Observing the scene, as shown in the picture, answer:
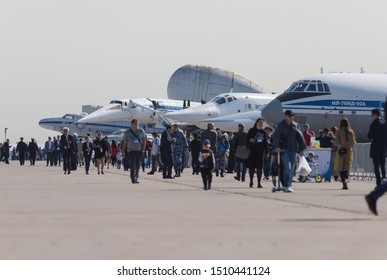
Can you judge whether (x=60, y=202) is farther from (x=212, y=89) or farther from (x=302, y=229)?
(x=212, y=89)

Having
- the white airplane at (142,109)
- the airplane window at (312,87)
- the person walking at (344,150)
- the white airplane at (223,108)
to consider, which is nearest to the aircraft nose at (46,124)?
the white airplane at (142,109)

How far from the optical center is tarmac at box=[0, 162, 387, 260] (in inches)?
437

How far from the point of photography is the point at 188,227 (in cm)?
1420

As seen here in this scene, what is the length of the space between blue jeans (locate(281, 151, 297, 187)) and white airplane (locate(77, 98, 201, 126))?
62.6m

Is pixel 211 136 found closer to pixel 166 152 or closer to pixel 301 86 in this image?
pixel 166 152

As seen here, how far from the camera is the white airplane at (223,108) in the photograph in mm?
64069

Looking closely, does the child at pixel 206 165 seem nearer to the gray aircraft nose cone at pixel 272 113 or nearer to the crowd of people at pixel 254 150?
the crowd of people at pixel 254 150

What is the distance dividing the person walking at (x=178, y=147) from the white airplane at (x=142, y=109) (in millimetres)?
49868

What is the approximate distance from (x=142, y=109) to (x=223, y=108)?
28.7m

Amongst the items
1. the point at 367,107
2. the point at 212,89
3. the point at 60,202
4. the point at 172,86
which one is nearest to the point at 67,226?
the point at 60,202

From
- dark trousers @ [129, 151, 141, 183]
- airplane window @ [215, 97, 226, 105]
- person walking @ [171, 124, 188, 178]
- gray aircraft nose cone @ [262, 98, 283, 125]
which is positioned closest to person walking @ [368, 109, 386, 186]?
dark trousers @ [129, 151, 141, 183]

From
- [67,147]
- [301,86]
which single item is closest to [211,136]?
[67,147]

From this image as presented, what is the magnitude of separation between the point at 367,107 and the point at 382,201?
27.3 metres

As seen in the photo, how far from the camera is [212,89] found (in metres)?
112
